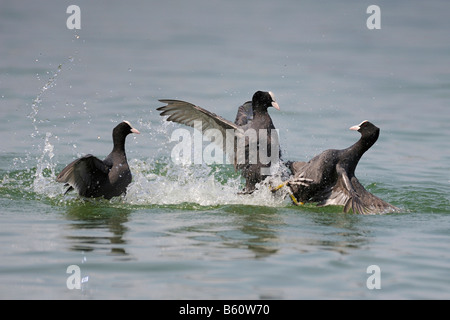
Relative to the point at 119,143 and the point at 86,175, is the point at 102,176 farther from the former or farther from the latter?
the point at 119,143

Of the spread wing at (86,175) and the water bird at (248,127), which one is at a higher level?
the water bird at (248,127)

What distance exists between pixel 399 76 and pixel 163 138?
17.1 ft

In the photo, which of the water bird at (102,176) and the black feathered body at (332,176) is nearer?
the water bird at (102,176)

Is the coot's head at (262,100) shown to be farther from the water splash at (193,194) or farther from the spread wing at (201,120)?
the water splash at (193,194)

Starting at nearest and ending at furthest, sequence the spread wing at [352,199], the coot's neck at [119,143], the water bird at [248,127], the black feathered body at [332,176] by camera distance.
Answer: the spread wing at [352,199]
the black feathered body at [332,176]
the water bird at [248,127]
the coot's neck at [119,143]

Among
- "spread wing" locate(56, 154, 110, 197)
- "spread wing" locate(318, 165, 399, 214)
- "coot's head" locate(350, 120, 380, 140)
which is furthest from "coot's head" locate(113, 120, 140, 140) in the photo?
"coot's head" locate(350, 120, 380, 140)

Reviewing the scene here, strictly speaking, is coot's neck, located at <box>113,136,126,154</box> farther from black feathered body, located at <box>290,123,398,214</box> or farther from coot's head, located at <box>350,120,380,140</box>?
coot's head, located at <box>350,120,380,140</box>

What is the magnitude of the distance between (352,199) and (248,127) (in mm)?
1195

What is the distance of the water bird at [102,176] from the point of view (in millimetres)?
6551

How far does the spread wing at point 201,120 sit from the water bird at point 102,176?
0.52 metres

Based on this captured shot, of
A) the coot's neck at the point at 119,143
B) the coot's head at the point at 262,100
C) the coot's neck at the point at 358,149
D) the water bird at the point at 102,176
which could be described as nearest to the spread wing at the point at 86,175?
the water bird at the point at 102,176

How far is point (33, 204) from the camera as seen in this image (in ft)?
21.2

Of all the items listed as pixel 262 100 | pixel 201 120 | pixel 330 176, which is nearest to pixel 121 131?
pixel 201 120

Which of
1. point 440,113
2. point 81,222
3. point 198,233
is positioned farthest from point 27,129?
point 440,113
